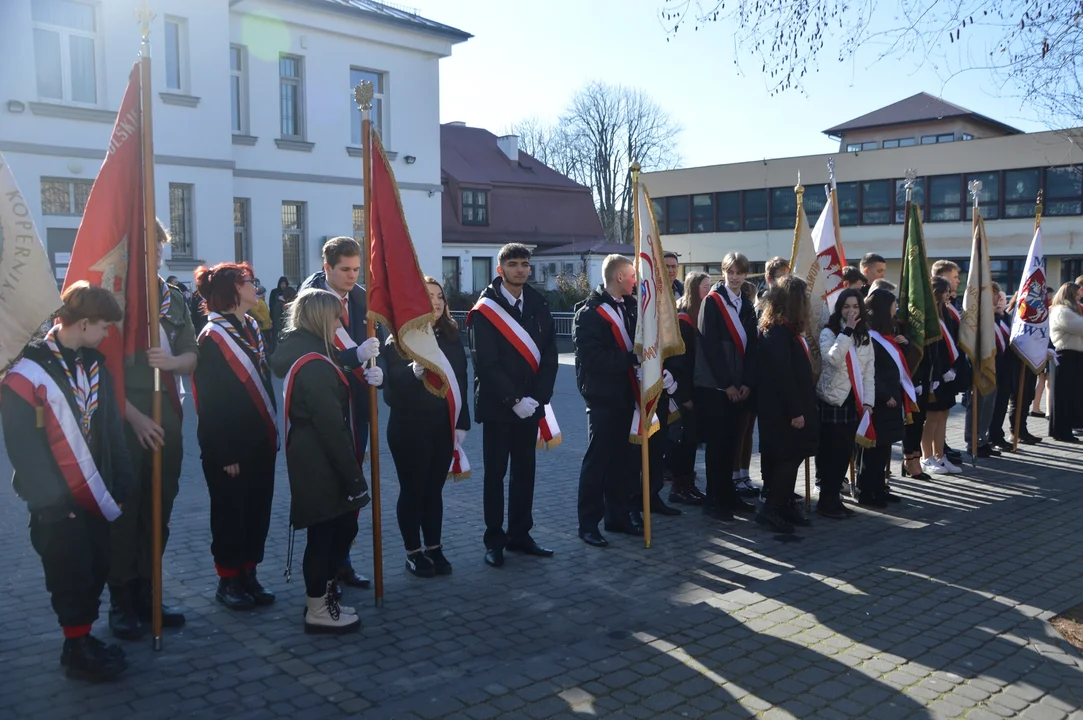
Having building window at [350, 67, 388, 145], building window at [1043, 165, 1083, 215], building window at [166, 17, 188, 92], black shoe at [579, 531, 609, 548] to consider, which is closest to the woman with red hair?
black shoe at [579, 531, 609, 548]

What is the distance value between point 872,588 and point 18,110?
A: 19.7m

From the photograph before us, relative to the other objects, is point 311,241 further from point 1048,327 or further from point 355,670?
point 355,670

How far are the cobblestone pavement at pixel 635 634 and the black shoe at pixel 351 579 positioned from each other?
17cm

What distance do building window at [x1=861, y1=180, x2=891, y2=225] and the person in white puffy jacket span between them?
39.4 meters

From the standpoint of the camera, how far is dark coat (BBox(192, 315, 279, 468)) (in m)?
5.61

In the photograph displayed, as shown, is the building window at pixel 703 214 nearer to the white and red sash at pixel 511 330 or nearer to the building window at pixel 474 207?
the building window at pixel 474 207

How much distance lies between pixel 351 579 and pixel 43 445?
7.44ft

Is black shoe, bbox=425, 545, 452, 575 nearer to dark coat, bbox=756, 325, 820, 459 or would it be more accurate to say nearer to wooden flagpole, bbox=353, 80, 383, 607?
wooden flagpole, bbox=353, 80, 383, 607

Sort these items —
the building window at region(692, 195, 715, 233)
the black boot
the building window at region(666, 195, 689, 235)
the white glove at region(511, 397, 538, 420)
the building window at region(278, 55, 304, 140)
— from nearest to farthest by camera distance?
1. the black boot
2. the white glove at region(511, 397, 538, 420)
3. the building window at region(278, 55, 304, 140)
4. the building window at region(692, 195, 715, 233)
5. the building window at region(666, 195, 689, 235)

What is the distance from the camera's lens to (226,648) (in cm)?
511

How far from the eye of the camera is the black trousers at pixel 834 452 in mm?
8125

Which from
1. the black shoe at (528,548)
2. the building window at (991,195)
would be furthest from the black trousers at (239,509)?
the building window at (991,195)

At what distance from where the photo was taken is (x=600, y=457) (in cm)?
730

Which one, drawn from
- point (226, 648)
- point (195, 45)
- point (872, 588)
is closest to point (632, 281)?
point (872, 588)
